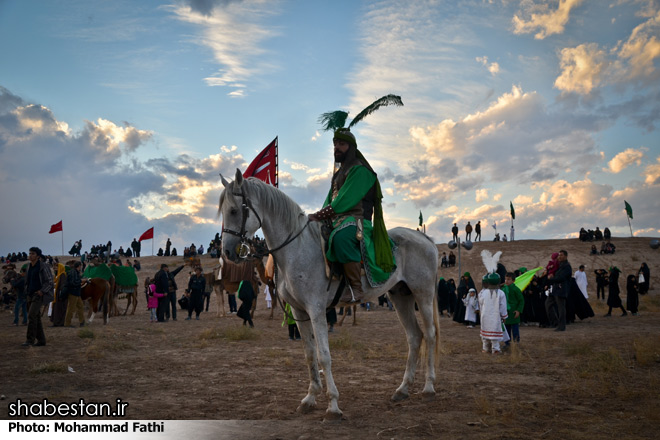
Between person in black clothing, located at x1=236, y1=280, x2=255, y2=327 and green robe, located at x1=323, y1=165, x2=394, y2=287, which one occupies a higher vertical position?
green robe, located at x1=323, y1=165, x2=394, y2=287

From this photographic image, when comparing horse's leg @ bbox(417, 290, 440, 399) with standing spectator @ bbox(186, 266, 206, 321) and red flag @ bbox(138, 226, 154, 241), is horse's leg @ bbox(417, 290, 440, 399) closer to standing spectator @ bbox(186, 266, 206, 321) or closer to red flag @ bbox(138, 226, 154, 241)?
standing spectator @ bbox(186, 266, 206, 321)

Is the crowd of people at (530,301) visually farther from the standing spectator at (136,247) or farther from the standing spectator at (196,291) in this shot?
the standing spectator at (136,247)

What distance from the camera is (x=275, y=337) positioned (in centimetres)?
1388

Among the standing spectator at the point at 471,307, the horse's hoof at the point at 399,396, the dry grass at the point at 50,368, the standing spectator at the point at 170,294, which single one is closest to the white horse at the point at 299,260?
the horse's hoof at the point at 399,396

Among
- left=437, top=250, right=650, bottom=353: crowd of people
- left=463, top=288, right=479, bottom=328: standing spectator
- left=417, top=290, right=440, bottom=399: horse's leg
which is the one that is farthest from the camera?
left=463, top=288, right=479, bottom=328: standing spectator

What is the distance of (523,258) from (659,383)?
38538mm

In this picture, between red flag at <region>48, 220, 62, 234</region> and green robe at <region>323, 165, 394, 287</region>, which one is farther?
red flag at <region>48, 220, 62, 234</region>

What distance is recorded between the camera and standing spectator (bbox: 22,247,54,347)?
10977 millimetres

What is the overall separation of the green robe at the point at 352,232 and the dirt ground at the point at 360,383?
5.56ft

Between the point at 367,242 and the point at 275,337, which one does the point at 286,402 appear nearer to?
the point at 367,242

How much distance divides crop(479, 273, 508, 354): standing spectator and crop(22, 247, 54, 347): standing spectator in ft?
32.2

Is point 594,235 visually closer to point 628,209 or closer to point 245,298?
point 628,209

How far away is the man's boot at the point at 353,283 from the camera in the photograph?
5.74 m

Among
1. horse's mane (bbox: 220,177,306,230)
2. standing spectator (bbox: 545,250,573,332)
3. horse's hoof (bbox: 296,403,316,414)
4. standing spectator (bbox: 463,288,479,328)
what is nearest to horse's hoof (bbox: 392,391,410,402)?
horse's hoof (bbox: 296,403,316,414)
